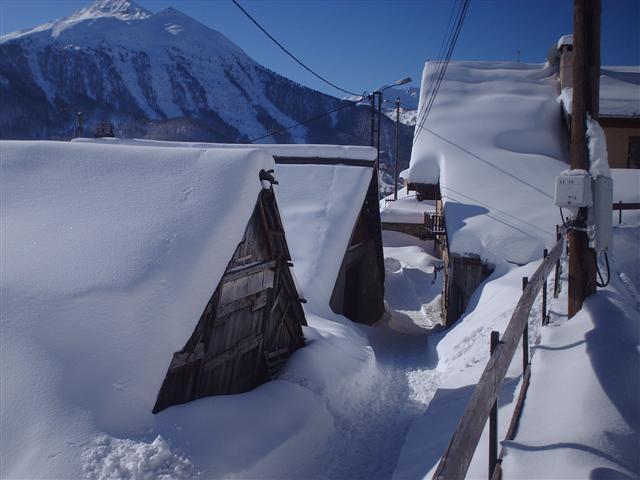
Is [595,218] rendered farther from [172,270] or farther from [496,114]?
[496,114]

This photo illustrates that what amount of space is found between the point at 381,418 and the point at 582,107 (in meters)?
4.76

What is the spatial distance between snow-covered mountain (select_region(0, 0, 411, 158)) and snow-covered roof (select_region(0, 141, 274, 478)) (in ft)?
237

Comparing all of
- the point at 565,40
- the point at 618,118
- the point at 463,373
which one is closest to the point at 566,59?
the point at 565,40

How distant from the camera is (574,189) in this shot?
4.94 metres

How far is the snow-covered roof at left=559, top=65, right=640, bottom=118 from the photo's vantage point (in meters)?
18.0

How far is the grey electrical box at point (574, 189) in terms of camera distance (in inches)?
193

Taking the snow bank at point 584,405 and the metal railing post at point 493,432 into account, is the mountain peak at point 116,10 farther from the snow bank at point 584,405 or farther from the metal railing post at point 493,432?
the metal railing post at point 493,432

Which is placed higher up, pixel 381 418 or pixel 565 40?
pixel 565 40

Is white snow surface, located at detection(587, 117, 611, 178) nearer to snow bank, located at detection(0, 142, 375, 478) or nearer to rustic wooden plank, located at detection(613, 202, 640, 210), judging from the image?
snow bank, located at detection(0, 142, 375, 478)

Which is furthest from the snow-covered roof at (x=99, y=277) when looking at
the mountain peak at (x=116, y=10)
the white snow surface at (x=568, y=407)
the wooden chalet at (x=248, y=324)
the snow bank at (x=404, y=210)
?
the mountain peak at (x=116, y=10)

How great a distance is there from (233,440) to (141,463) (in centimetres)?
106

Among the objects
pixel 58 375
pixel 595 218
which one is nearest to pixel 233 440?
pixel 58 375

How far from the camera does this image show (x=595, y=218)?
500 centimetres

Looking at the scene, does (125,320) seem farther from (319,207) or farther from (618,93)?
(618,93)
